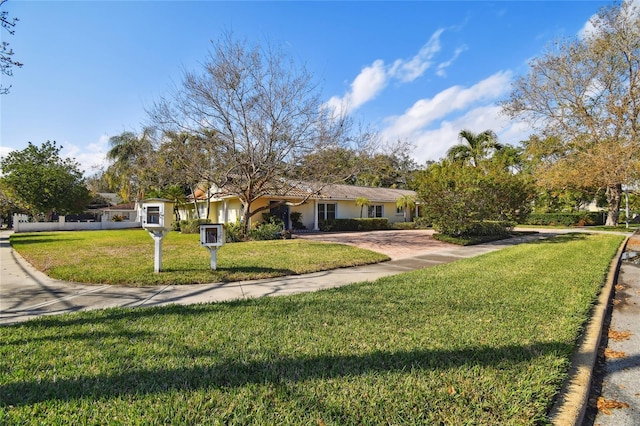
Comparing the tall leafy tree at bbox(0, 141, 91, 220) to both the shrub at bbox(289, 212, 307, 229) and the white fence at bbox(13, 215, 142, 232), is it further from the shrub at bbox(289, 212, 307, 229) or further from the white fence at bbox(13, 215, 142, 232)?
the shrub at bbox(289, 212, 307, 229)

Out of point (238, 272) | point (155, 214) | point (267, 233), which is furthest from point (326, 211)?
point (155, 214)

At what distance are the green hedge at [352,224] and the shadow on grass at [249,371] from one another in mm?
20150

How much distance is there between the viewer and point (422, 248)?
13656 mm

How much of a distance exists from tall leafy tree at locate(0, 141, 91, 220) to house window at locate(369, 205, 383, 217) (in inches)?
1066

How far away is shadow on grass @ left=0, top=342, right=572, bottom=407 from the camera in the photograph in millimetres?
2703

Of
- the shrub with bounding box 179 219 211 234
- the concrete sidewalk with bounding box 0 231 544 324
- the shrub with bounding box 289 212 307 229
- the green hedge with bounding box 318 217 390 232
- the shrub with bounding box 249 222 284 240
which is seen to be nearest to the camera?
the concrete sidewalk with bounding box 0 231 544 324

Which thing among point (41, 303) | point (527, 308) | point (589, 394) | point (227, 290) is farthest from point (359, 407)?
point (41, 303)

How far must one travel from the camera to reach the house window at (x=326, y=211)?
24.7 m

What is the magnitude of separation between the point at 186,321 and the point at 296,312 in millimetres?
1492

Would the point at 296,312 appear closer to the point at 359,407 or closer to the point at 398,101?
the point at 359,407

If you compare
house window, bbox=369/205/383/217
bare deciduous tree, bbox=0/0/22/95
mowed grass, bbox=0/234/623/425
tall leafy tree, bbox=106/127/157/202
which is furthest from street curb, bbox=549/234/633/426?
tall leafy tree, bbox=106/127/157/202

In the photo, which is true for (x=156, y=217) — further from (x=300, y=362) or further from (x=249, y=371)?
(x=300, y=362)

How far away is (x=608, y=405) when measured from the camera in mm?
2867

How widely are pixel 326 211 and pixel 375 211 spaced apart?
18.1ft
